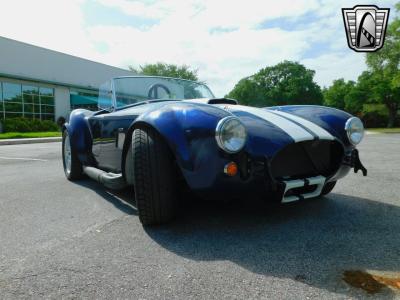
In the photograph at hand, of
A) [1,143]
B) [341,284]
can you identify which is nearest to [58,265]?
[341,284]

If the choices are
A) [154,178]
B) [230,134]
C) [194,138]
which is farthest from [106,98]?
[230,134]

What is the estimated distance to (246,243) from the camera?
2.14 meters

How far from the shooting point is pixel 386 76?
36.9 m

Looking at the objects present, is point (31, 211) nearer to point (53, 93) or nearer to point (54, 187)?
point (54, 187)

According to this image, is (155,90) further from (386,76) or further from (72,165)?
(386,76)

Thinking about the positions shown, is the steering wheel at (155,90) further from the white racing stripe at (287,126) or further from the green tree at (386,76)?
the green tree at (386,76)

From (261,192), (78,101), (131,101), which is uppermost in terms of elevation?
(78,101)

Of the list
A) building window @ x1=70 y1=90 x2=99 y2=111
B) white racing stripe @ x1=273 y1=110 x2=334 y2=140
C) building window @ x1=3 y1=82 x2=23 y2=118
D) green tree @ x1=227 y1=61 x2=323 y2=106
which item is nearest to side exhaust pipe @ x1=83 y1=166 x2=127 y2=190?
white racing stripe @ x1=273 y1=110 x2=334 y2=140

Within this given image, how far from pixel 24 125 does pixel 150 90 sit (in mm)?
18536

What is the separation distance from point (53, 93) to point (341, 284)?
25.6 m

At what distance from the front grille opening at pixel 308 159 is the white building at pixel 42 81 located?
2010cm

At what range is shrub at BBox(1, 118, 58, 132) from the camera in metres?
19.2

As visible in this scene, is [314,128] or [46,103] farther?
[46,103]

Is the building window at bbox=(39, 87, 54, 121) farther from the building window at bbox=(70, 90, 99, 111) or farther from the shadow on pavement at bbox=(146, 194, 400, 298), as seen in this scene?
the shadow on pavement at bbox=(146, 194, 400, 298)
